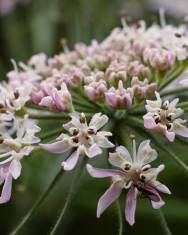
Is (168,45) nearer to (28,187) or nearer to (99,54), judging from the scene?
(99,54)

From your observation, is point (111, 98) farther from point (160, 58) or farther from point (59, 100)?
point (160, 58)

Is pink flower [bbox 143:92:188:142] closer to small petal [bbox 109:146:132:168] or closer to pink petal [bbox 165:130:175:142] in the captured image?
pink petal [bbox 165:130:175:142]

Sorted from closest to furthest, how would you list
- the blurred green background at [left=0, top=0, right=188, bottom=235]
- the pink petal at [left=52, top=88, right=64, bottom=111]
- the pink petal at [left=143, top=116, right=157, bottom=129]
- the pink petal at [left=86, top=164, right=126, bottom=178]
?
the pink petal at [left=86, top=164, right=126, bottom=178] < the pink petal at [left=143, top=116, right=157, bottom=129] < the pink petal at [left=52, top=88, right=64, bottom=111] < the blurred green background at [left=0, top=0, right=188, bottom=235]

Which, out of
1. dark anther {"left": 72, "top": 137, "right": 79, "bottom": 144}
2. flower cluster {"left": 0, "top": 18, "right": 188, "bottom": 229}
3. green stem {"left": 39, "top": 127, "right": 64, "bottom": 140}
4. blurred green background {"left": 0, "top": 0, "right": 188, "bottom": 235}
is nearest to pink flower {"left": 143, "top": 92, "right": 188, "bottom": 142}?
flower cluster {"left": 0, "top": 18, "right": 188, "bottom": 229}

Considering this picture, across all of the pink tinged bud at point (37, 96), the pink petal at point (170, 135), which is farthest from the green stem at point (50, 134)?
the pink petal at point (170, 135)

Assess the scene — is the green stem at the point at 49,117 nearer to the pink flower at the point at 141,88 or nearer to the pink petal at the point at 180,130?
the pink flower at the point at 141,88

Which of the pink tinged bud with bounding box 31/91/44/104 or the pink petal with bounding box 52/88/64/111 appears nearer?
the pink petal with bounding box 52/88/64/111
